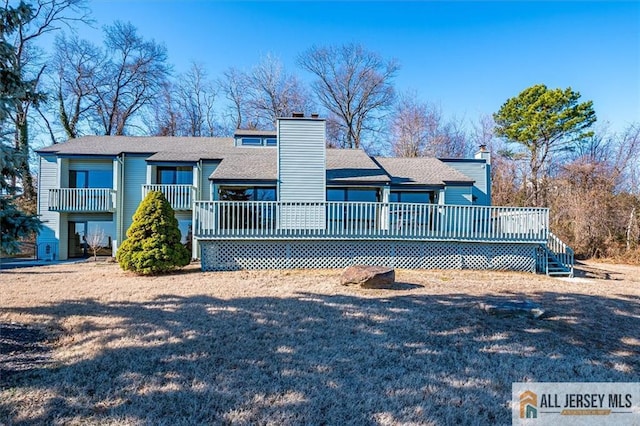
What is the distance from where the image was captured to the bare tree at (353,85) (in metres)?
29.1

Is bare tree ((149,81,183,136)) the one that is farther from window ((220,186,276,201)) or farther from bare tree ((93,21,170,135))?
window ((220,186,276,201))

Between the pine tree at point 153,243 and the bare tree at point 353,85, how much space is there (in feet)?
70.0

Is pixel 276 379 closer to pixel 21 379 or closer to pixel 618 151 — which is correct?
pixel 21 379

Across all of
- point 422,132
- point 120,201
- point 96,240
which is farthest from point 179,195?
point 422,132

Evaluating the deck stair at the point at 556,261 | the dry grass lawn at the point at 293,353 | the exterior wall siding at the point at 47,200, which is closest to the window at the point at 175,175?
the exterior wall siding at the point at 47,200

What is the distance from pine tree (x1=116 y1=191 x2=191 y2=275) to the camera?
30.8ft

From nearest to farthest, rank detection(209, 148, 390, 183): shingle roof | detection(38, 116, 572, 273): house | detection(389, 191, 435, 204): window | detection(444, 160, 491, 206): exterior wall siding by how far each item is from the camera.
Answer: detection(38, 116, 572, 273): house, detection(209, 148, 390, 183): shingle roof, detection(389, 191, 435, 204): window, detection(444, 160, 491, 206): exterior wall siding

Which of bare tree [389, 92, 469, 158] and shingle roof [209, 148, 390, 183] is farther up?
bare tree [389, 92, 469, 158]

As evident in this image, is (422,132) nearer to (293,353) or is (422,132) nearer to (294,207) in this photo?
(294,207)

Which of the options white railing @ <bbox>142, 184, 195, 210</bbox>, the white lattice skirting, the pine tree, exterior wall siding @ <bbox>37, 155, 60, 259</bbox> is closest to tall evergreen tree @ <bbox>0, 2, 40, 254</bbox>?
the pine tree

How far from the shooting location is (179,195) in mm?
14422

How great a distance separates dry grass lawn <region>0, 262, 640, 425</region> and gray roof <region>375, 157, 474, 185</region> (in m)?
6.85

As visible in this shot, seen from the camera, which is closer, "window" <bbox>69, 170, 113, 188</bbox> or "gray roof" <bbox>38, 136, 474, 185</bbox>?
"gray roof" <bbox>38, 136, 474, 185</bbox>

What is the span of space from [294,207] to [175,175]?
25.8ft
